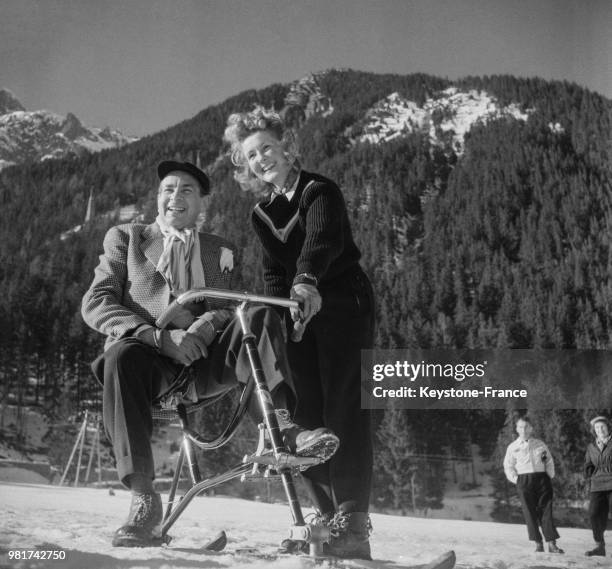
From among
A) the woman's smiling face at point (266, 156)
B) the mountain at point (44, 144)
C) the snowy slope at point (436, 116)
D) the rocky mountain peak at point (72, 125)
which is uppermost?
the snowy slope at point (436, 116)

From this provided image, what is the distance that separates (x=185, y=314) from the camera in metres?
1.44

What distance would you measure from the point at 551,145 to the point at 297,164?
27.5m

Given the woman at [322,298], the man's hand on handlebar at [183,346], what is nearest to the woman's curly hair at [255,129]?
the woman at [322,298]

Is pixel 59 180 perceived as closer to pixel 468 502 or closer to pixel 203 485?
pixel 468 502

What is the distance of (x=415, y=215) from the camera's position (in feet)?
102

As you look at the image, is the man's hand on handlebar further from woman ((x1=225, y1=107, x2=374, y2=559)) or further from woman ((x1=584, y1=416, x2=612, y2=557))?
woman ((x1=584, y1=416, x2=612, y2=557))

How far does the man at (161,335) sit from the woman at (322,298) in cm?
13

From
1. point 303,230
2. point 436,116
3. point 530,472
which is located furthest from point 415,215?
point 303,230

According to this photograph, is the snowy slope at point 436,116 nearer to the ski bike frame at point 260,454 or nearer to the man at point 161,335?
the man at point 161,335

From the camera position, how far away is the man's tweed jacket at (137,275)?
1438 mm

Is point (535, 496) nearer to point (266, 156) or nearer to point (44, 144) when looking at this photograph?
point (266, 156)

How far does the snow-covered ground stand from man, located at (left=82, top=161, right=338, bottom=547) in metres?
0.09

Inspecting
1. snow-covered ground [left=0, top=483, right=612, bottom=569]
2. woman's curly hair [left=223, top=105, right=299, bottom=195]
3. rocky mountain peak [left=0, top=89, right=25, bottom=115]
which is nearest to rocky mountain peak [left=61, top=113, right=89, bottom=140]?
rocky mountain peak [left=0, top=89, right=25, bottom=115]

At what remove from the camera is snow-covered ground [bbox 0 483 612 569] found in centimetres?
113
